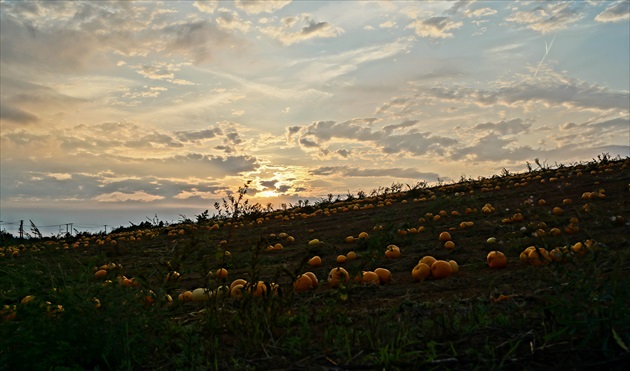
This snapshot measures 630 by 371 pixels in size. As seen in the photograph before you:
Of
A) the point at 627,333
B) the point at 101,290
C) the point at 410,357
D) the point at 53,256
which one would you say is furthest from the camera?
the point at 53,256

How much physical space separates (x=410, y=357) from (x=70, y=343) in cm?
251

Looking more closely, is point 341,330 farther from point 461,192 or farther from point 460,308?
point 461,192

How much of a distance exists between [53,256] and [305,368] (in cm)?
414

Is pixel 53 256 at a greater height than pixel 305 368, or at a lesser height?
greater

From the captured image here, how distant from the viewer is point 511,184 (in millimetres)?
18438

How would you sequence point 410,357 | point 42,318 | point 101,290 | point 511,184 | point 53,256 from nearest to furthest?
1. point 410,357
2. point 42,318
3. point 101,290
4. point 53,256
5. point 511,184

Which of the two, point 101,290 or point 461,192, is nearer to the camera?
point 101,290

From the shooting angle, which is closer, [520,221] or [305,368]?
[305,368]

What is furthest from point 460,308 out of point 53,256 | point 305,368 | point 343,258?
point 53,256

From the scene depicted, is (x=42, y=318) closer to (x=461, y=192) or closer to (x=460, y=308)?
(x=460, y=308)

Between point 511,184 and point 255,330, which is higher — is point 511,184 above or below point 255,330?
above

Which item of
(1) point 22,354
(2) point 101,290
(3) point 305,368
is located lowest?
(3) point 305,368

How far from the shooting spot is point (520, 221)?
34.7 feet

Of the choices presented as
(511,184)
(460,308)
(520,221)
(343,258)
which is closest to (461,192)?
(511,184)
